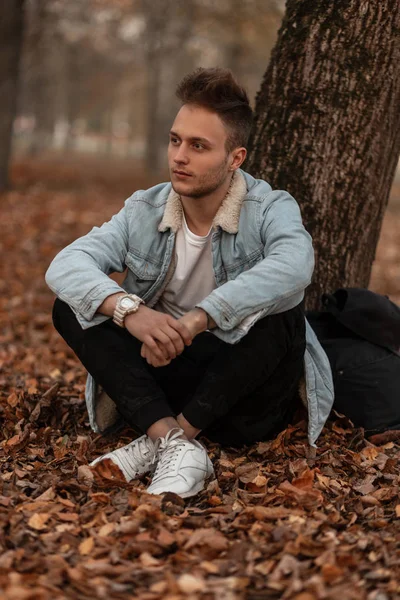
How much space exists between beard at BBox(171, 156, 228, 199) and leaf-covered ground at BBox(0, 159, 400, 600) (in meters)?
1.28

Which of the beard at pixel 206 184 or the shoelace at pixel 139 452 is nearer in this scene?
the shoelace at pixel 139 452

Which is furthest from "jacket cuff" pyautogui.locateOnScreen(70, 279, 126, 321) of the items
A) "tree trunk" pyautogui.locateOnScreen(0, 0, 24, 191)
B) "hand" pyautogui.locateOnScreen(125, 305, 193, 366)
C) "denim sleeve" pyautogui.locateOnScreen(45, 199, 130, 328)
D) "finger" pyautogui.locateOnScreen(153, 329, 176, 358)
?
"tree trunk" pyautogui.locateOnScreen(0, 0, 24, 191)

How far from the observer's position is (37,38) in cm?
2002

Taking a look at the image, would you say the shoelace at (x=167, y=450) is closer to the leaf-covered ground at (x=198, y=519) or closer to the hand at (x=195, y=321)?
the leaf-covered ground at (x=198, y=519)

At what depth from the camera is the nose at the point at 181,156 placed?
11.1 feet

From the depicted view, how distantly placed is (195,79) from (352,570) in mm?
2289

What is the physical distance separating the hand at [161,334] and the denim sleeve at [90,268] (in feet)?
0.74

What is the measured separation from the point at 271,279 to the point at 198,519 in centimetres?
106

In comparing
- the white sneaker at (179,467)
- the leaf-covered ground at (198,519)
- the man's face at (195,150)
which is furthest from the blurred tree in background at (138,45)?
the white sneaker at (179,467)

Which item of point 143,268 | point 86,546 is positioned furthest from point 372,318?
point 86,546

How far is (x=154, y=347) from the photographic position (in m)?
3.05

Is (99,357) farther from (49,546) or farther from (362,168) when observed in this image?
(362,168)

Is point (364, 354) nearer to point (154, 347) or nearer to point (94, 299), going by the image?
point (154, 347)

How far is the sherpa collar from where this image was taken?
349 cm
